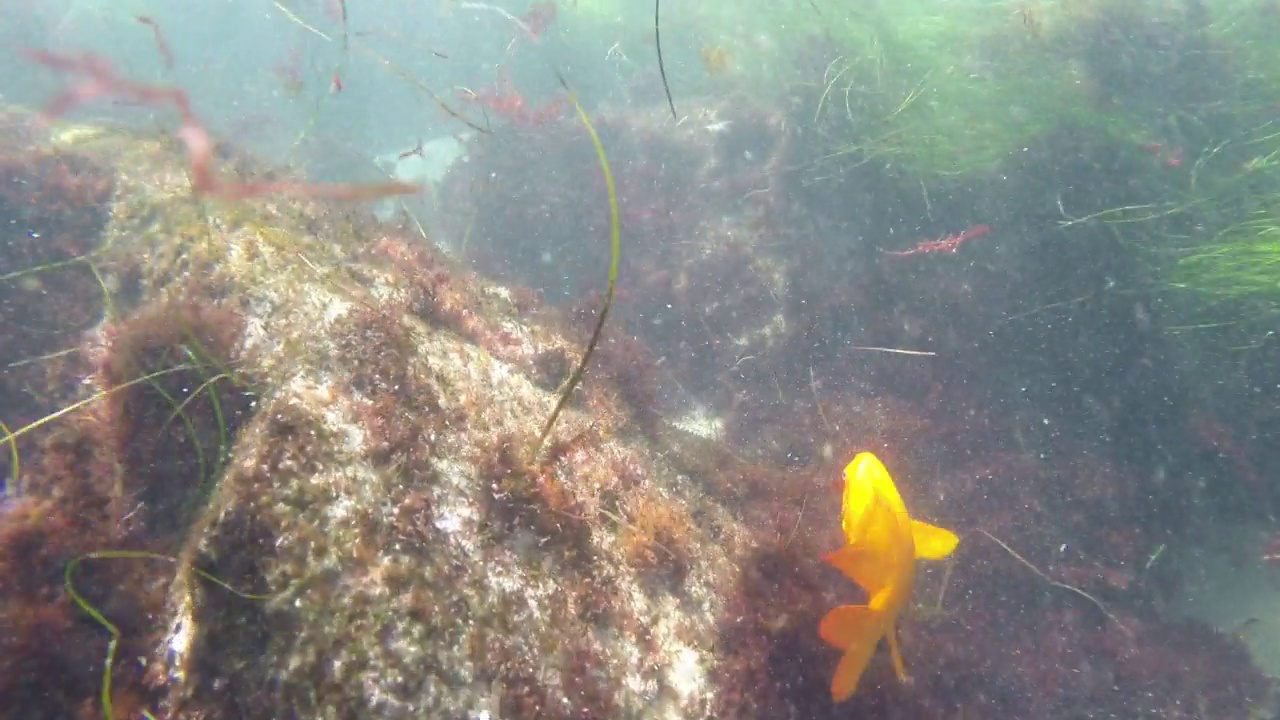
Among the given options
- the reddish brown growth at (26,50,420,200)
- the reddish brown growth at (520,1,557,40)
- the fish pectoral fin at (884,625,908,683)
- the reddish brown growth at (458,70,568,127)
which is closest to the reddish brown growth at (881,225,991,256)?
the fish pectoral fin at (884,625,908,683)

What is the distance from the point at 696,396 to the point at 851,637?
5.56 meters

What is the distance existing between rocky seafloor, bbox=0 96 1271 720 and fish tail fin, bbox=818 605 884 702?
0.99 ft

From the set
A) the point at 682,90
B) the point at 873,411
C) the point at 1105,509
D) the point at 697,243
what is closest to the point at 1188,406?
the point at 1105,509

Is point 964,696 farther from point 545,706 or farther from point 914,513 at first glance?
point 545,706

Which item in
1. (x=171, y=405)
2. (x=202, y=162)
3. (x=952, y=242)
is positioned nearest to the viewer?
(x=202, y=162)

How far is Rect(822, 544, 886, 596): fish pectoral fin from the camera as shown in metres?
3.21

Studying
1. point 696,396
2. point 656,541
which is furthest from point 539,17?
point 656,541

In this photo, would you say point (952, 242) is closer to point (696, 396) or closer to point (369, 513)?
point (696, 396)

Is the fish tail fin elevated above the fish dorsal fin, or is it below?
below

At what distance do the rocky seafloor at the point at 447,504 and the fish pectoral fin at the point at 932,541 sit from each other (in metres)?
0.65

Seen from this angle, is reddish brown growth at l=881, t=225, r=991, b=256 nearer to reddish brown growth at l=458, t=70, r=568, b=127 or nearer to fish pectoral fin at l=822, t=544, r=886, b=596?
fish pectoral fin at l=822, t=544, r=886, b=596

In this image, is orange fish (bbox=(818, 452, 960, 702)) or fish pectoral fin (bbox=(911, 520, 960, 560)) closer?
orange fish (bbox=(818, 452, 960, 702))

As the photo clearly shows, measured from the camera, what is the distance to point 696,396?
859 centimetres

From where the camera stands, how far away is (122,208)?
576 cm
